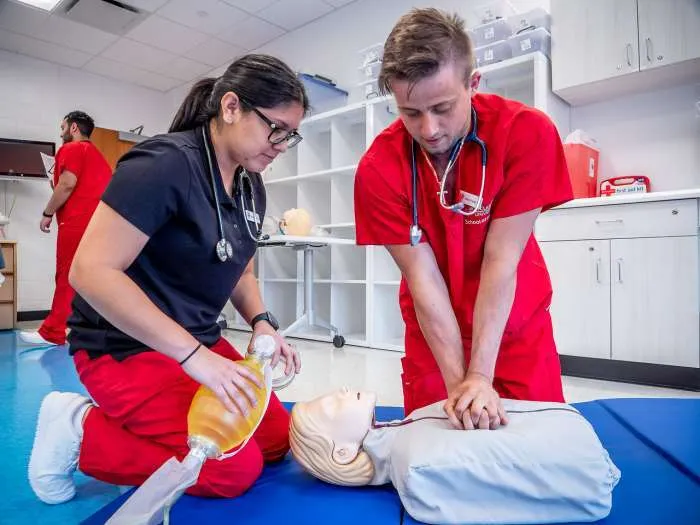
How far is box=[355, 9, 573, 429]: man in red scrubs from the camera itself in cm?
106

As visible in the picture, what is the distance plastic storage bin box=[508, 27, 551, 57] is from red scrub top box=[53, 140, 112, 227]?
107 inches

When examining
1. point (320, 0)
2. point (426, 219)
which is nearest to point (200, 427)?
point (426, 219)

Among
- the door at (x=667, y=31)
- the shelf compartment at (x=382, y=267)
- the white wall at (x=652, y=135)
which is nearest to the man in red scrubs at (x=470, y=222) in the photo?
the door at (x=667, y=31)

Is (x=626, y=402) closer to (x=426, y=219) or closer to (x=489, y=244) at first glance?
(x=489, y=244)

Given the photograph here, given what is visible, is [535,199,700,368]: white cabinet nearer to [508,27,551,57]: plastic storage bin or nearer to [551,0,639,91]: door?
[551,0,639,91]: door

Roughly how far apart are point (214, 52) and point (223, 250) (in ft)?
14.9

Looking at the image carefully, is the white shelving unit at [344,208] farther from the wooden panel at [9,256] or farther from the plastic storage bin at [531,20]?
the wooden panel at [9,256]

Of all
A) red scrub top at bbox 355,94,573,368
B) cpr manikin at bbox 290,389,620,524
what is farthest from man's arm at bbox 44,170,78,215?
cpr manikin at bbox 290,389,620,524

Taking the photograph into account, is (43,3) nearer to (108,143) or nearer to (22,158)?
(22,158)

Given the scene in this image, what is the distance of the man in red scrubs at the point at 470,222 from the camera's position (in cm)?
106

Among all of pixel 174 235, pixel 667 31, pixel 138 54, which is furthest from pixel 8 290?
pixel 667 31

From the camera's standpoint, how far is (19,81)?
200 inches

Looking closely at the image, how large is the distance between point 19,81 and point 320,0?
334 centimetres

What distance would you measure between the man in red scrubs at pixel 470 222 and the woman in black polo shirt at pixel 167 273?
27 cm
